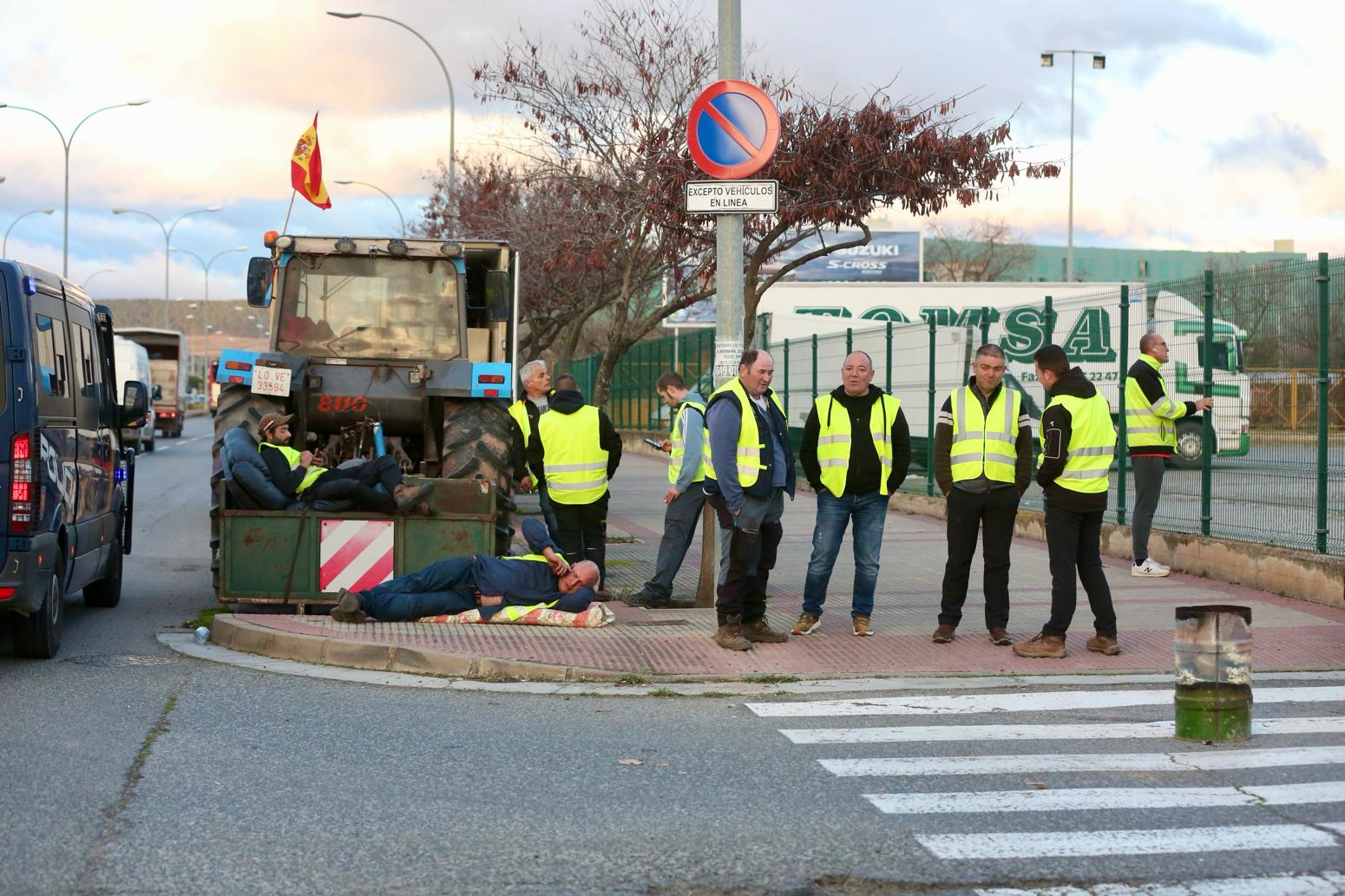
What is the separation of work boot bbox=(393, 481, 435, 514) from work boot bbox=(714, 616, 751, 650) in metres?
2.39

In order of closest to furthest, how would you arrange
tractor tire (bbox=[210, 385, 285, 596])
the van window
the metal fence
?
the van window < the metal fence < tractor tire (bbox=[210, 385, 285, 596])

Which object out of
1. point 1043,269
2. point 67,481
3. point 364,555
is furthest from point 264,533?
point 1043,269

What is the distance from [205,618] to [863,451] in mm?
4765

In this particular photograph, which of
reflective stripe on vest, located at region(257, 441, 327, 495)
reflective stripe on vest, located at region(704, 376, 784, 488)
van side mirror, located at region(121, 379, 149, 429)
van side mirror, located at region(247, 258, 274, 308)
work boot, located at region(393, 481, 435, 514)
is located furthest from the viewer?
van side mirror, located at region(247, 258, 274, 308)

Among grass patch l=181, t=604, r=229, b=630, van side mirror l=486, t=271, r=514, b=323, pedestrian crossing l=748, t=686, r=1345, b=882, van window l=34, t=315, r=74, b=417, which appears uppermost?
van side mirror l=486, t=271, r=514, b=323

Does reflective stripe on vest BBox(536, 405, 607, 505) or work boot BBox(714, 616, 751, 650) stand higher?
reflective stripe on vest BBox(536, 405, 607, 505)

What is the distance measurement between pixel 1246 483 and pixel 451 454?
21.3 feet

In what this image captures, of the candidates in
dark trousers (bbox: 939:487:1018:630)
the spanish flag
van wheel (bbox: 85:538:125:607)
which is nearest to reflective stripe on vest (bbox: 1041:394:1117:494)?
dark trousers (bbox: 939:487:1018:630)

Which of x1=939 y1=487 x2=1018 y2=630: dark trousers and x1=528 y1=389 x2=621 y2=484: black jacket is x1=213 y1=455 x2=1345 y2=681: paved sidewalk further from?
x1=528 y1=389 x2=621 y2=484: black jacket

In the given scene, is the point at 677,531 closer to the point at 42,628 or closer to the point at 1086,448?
the point at 1086,448

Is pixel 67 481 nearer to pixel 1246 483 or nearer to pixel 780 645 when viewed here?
pixel 780 645

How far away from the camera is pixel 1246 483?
12.4 metres

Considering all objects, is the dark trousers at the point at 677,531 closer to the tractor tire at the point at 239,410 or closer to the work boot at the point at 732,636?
the work boot at the point at 732,636

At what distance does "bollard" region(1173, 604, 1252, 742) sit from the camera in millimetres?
7047
